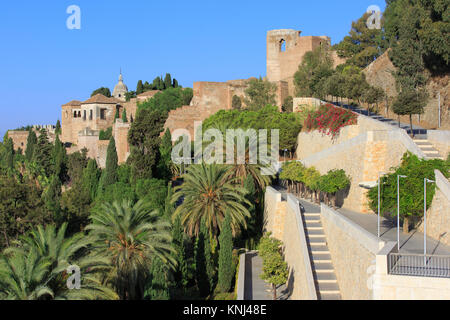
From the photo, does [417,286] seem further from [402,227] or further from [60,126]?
[60,126]

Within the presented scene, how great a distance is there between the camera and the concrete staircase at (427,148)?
17516 mm

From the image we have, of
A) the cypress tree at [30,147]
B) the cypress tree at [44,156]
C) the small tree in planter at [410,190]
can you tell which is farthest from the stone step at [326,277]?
the cypress tree at [30,147]

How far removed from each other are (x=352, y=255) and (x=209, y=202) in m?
7.98

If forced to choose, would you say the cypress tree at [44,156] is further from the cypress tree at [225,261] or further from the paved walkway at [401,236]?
the paved walkway at [401,236]

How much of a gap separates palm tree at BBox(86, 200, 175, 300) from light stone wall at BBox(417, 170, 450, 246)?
731cm

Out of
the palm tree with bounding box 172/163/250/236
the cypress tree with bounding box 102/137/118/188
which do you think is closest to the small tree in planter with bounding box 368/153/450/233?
the palm tree with bounding box 172/163/250/236

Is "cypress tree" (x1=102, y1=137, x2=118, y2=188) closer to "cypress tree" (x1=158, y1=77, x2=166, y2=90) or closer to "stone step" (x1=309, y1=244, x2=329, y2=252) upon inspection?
"stone step" (x1=309, y1=244, x2=329, y2=252)

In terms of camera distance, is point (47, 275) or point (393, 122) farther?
point (393, 122)

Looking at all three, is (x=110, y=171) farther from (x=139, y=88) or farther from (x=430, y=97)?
(x=139, y=88)

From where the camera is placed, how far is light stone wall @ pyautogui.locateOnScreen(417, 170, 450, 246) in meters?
13.6

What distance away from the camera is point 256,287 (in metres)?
17.5

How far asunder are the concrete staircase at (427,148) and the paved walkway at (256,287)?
20.4ft

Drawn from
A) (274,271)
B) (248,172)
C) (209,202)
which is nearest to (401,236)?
(274,271)
